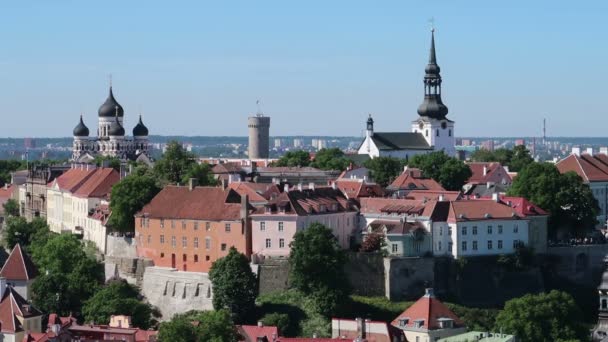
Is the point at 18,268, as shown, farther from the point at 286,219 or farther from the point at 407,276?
the point at 407,276

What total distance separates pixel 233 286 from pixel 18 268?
552 inches

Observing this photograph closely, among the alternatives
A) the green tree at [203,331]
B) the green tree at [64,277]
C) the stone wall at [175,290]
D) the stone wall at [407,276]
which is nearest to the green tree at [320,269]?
the stone wall at [407,276]

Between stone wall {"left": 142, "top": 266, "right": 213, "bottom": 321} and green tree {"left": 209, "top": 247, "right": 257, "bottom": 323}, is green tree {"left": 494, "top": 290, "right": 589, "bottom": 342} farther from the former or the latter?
stone wall {"left": 142, "top": 266, "right": 213, "bottom": 321}

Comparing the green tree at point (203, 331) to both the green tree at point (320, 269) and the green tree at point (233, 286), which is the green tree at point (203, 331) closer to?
the green tree at point (233, 286)

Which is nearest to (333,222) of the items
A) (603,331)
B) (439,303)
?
(439,303)

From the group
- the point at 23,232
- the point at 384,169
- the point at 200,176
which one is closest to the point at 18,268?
the point at 200,176

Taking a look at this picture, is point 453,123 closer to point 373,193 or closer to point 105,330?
point 373,193

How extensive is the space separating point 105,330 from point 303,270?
11.4m

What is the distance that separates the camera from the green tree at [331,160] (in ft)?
399

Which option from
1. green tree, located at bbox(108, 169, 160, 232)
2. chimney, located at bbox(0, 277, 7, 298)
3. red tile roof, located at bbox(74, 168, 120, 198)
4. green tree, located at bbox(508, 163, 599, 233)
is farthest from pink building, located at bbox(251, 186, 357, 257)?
red tile roof, located at bbox(74, 168, 120, 198)

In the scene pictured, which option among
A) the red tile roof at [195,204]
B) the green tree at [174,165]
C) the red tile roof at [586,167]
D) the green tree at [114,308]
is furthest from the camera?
the red tile roof at [586,167]

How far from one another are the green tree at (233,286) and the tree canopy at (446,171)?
29.0m

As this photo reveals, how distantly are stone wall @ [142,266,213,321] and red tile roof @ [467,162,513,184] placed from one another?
31864 mm

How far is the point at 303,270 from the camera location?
7875 centimetres
